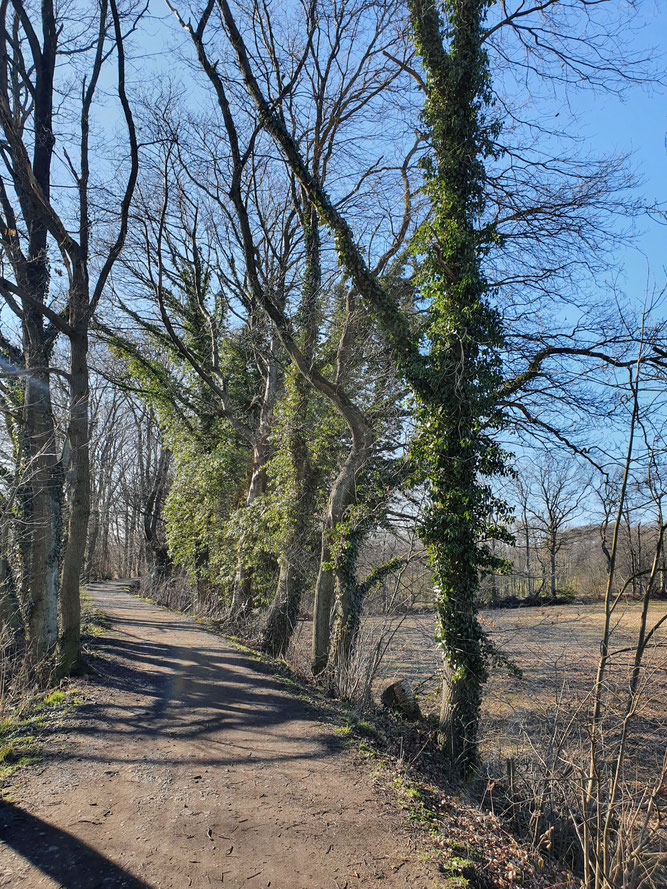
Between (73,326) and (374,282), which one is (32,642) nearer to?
(73,326)

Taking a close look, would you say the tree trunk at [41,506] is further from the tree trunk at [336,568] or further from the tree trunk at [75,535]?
the tree trunk at [336,568]

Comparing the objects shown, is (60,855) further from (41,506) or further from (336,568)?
(336,568)

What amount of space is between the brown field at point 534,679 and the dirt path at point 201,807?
66.0 inches

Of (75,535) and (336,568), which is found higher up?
(75,535)

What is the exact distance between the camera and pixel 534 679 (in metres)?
10.9

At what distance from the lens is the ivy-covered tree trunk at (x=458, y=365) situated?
7004 millimetres

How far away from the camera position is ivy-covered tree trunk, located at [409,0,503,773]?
276 inches

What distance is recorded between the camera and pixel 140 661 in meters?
8.69

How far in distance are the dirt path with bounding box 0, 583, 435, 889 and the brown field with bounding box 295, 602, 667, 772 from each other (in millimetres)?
1677

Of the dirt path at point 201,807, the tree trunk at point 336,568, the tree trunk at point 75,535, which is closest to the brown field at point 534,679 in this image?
the tree trunk at point 336,568

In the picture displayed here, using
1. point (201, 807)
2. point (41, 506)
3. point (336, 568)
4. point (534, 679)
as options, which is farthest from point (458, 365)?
point (534, 679)

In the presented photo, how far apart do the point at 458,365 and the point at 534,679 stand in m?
7.45

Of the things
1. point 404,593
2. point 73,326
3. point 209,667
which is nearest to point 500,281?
point 404,593

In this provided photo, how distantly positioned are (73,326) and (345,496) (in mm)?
4948
